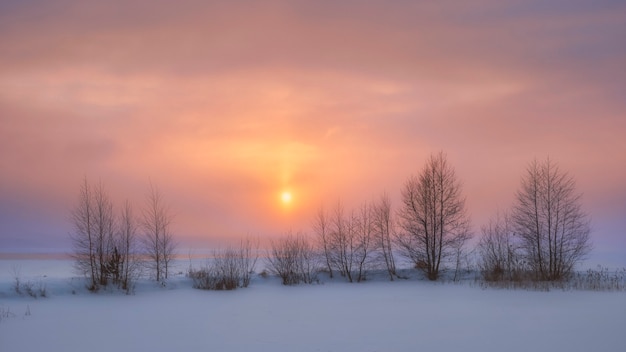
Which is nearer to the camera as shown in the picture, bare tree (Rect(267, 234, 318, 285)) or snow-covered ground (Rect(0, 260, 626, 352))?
snow-covered ground (Rect(0, 260, 626, 352))

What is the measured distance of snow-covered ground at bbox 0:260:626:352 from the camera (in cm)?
1120

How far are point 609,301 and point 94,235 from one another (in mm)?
23211

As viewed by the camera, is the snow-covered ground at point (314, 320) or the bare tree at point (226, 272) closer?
the snow-covered ground at point (314, 320)

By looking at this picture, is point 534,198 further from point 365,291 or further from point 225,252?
point 225,252

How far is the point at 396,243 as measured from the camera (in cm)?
3139

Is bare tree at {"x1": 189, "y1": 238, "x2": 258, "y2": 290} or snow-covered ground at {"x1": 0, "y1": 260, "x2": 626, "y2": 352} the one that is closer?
snow-covered ground at {"x1": 0, "y1": 260, "x2": 626, "y2": 352}

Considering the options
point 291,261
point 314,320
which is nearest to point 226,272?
point 291,261

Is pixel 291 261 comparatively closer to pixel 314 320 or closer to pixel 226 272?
pixel 226 272

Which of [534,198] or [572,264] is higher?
[534,198]

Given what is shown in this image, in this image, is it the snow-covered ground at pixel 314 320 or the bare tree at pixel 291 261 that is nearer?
the snow-covered ground at pixel 314 320

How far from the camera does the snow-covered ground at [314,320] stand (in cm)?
1120

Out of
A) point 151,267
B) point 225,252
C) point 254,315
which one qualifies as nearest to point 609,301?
point 254,315

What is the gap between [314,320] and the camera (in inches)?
575

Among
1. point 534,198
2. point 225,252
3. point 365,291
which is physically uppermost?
point 534,198
